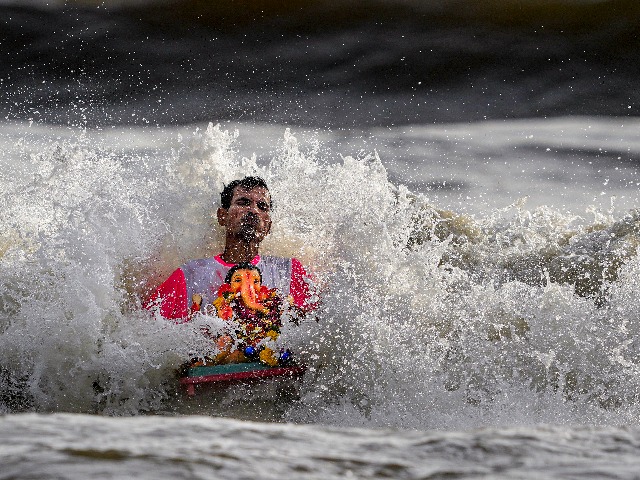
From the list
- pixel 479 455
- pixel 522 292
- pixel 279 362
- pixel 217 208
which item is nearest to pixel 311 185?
pixel 217 208

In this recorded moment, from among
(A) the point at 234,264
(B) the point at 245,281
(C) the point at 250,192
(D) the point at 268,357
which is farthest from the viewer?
(C) the point at 250,192

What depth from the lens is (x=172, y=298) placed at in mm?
4453

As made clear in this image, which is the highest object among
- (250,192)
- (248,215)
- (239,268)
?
(250,192)

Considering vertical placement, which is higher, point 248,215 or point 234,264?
point 248,215

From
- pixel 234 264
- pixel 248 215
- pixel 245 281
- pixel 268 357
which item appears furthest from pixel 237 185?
pixel 268 357

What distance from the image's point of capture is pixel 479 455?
31.0 inches

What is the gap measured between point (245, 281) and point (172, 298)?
390mm

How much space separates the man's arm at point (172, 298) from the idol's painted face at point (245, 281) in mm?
268

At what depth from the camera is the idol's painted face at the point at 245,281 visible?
4.39 metres

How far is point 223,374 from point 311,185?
79.5 inches

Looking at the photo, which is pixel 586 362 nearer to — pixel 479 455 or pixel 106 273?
pixel 106 273

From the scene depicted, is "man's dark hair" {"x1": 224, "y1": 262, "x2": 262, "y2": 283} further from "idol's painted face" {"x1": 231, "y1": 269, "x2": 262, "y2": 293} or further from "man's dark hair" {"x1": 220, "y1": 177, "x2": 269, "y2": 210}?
"man's dark hair" {"x1": 220, "y1": 177, "x2": 269, "y2": 210}

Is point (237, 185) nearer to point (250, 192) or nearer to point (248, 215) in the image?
point (250, 192)

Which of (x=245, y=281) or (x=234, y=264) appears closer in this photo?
(x=245, y=281)
